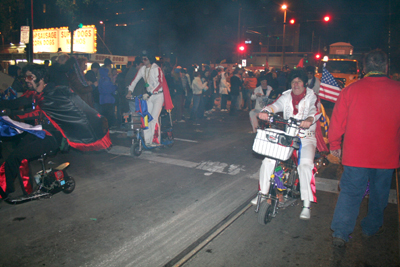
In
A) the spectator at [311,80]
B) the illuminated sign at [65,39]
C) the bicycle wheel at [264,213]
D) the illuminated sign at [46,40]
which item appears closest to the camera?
the bicycle wheel at [264,213]

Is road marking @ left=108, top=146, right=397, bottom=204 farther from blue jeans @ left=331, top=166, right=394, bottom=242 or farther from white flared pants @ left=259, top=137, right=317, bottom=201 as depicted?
blue jeans @ left=331, top=166, right=394, bottom=242

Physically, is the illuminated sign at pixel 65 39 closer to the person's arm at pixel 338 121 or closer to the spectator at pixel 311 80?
the spectator at pixel 311 80

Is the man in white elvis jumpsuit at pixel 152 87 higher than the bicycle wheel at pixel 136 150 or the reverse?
higher

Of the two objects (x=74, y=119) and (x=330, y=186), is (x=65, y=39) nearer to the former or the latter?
(x=74, y=119)

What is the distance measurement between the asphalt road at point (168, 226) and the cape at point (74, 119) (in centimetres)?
81

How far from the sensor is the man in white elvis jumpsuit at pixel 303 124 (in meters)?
3.97

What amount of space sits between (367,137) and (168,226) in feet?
8.26

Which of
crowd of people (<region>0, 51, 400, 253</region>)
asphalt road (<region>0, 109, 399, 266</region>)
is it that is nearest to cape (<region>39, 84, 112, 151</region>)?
crowd of people (<region>0, 51, 400, 253</region>)

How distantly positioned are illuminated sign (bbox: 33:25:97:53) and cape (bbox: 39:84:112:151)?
62.2 ft

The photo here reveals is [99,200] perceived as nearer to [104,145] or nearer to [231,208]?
[104,145]

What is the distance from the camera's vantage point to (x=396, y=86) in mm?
3115

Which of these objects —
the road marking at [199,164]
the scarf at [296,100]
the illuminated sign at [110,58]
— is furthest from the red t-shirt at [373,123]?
the illuminated sign at [110,58]

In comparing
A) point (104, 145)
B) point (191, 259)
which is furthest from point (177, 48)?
point (191, 259)

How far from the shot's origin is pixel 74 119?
15.3 ft
